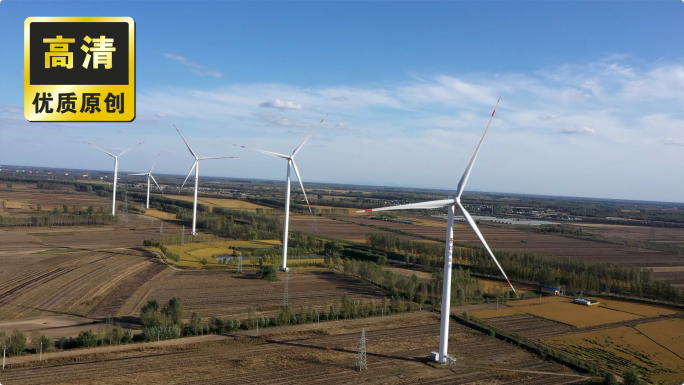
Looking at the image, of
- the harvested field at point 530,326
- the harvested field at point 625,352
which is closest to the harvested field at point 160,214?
the harvested field at point 530,326

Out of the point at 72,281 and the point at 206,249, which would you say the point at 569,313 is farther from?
the point at 206,249

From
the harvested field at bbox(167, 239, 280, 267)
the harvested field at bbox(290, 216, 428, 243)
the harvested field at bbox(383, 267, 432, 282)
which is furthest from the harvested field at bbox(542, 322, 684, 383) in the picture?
the harvested field at bbox(290, 216, 428, 243)

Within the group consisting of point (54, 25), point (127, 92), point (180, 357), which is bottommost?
point (180, 357)

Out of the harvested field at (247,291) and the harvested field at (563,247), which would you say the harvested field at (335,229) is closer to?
the harvested field at (563,247)

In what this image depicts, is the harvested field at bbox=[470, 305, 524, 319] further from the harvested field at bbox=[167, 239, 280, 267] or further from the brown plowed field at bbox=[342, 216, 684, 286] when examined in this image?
the harvested field at bbox=[167, 239, 280, 267]

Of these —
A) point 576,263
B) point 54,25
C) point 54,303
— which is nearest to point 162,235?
point 54,303

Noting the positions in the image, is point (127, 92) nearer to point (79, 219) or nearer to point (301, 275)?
point (301, 275)

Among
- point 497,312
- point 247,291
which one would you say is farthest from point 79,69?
point 497,312

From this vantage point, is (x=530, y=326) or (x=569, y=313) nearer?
(x=530, y=326)
